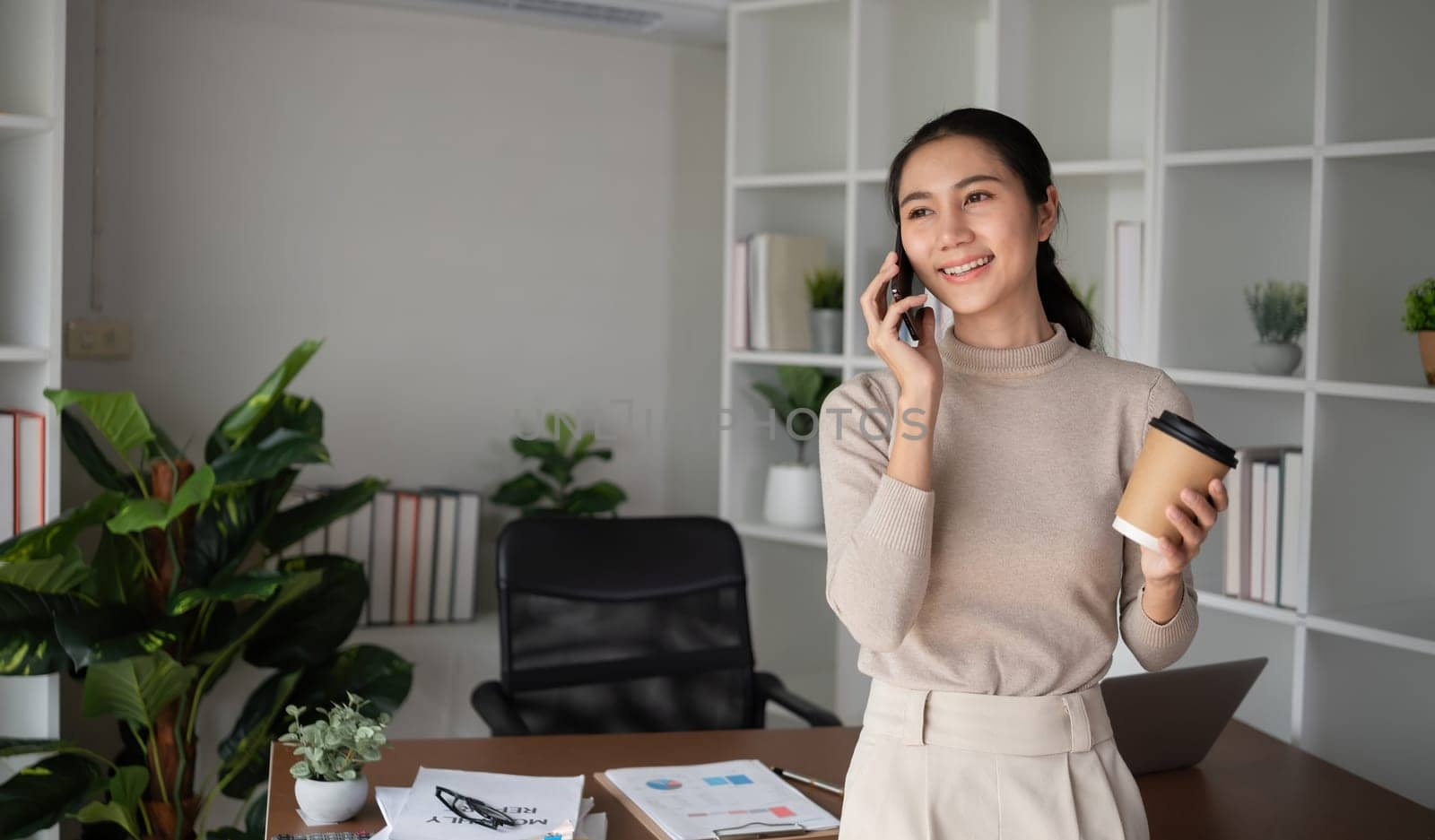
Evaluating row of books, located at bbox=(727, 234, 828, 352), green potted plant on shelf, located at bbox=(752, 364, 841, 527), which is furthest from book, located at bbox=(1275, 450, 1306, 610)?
row of books, located at bbox=(727, 234, 828, 352)

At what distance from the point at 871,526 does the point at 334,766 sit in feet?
2.67

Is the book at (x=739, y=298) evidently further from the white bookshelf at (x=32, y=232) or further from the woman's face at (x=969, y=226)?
the woman's face at (x=969, y=226)

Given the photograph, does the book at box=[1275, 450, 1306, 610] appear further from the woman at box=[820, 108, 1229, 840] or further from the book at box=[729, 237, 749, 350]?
the book at box=[729, 237, 749, 350]

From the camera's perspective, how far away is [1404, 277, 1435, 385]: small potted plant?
Answer: 7.70 feet

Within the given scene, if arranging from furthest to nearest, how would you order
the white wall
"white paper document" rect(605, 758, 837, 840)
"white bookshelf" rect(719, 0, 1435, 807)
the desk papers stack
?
the white wall
"white bookshelf" rect(719, 0, 1435, 807)
"white paper document" rect(605, 758, 837, 840)
the desk papers stack

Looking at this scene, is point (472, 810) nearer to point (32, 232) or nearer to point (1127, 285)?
point (32, 232)

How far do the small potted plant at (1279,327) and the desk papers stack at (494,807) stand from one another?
5.31 ft

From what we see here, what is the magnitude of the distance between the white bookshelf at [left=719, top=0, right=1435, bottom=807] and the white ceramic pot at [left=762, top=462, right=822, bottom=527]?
0.05 metres

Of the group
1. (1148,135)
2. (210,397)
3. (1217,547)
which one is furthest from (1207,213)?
(210,397)

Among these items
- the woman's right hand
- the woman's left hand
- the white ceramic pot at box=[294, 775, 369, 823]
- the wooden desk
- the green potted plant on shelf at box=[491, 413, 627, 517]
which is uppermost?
the woman's right hand

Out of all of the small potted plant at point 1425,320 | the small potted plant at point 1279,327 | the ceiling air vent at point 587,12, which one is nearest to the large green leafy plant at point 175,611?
the ceiling air vent at point 587,12

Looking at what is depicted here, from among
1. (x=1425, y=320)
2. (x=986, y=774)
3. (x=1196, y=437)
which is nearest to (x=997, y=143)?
(x=1196, y=437)

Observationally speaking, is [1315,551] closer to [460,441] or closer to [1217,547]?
[1217,547]

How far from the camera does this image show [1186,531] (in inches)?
49.8
